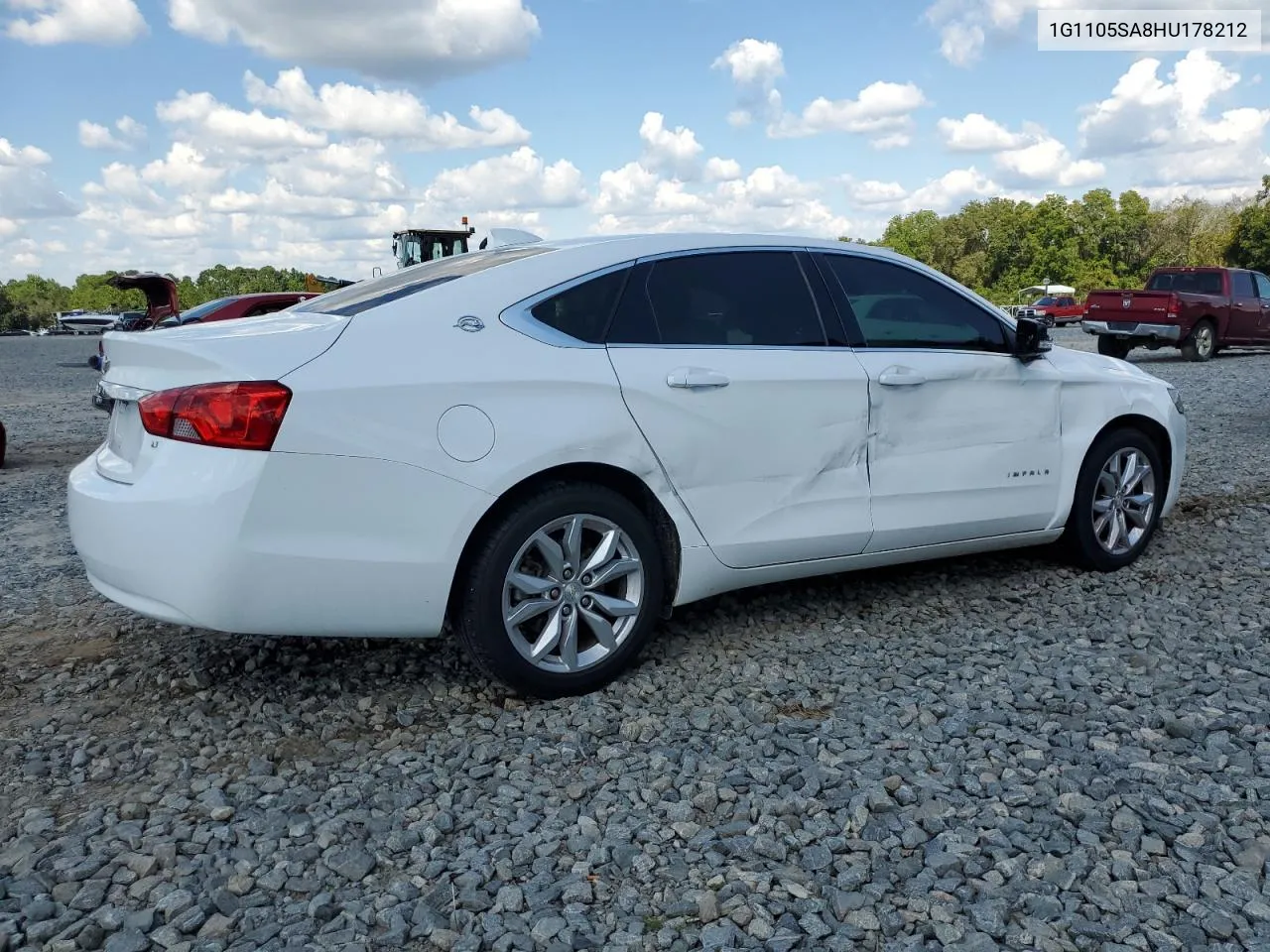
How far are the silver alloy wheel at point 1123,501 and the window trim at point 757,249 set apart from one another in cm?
178

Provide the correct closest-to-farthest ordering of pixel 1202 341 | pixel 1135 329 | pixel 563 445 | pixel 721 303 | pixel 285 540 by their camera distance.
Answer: pixel 285 540 → pixel 563 445 → pixel 721 303 → pixel 1135 329 → pixel 1202 341

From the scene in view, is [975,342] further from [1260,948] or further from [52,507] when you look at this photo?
[52,507]

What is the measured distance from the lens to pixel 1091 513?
5.18 m

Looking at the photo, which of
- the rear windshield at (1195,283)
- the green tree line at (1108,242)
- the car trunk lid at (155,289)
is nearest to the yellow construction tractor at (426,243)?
the car trunk lid at (155,289)

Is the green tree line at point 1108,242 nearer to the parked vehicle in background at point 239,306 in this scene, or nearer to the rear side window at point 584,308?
the parked vehicle in background at point 239,306

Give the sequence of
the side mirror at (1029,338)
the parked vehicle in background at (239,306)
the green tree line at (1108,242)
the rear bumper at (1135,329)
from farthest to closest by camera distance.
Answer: the green tree line at (1108,242), the rear bumper at (1135,329), the parked vehicle in background at (239,306), the side mirror at (1029,338)

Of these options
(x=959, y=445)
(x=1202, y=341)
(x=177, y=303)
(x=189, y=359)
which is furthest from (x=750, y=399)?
(x=1202, y=341)

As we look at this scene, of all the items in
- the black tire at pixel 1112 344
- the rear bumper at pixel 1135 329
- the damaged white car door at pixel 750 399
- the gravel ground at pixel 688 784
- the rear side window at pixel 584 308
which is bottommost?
Answer: the gravel ground at pixel 688 784

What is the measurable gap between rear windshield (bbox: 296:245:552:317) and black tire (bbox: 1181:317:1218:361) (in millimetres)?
18168

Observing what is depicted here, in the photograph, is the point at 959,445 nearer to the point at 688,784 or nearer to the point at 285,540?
the point at 688,784

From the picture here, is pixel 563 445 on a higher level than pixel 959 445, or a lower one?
higher

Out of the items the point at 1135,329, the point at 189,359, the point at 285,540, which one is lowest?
the point at 1135,329

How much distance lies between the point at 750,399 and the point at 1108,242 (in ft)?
266

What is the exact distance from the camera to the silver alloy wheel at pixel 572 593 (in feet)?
11.9
